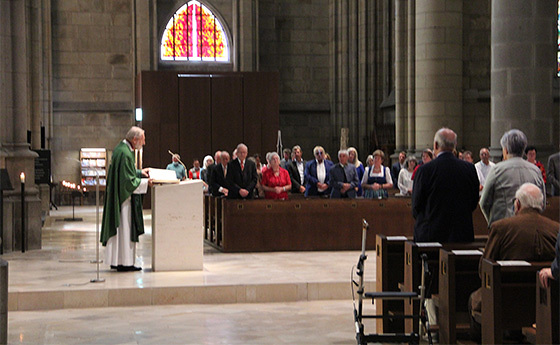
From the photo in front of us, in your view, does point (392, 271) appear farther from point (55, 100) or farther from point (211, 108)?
point (55, 100)

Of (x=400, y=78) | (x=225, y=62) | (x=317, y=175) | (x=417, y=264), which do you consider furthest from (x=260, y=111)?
(x=417, y=264)

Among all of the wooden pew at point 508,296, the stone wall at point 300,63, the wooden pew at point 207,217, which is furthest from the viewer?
the stone wall at point 300,63

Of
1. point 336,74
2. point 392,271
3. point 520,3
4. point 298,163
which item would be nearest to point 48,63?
point 336,74

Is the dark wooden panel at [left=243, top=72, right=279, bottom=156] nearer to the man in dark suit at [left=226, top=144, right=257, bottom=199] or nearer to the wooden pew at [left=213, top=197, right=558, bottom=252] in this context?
the man in dark suit at [left=226, top=144, right=257, bottom=199]

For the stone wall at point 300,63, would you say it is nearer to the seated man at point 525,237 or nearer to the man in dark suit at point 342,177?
Answer: the man in dark suit at point 342,177

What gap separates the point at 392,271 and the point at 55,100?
70.6 ft

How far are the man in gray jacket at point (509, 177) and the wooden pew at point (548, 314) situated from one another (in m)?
2.51

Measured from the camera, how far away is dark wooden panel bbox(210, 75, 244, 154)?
25.3 m

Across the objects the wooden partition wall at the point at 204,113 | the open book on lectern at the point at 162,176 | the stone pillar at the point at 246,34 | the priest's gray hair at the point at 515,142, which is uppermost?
the stone pillar at the point at 246,34

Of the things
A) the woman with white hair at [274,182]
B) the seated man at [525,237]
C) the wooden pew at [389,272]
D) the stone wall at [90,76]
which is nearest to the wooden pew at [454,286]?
the seated man at [525,237]

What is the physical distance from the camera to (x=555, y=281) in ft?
16.6

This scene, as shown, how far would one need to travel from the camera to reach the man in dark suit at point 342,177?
14312 mm

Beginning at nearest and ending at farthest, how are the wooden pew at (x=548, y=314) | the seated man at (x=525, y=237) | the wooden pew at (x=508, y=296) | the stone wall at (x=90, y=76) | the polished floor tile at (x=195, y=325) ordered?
the wooden pew at (x=548, y=314) < the wooden pew at (x=508, y=296) < the seated man at (x=525, y=237) < the polished floor tile at (x=195, y=325) < the stone wall at (x=90, y=76)

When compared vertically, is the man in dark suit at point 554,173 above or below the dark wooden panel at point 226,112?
below
